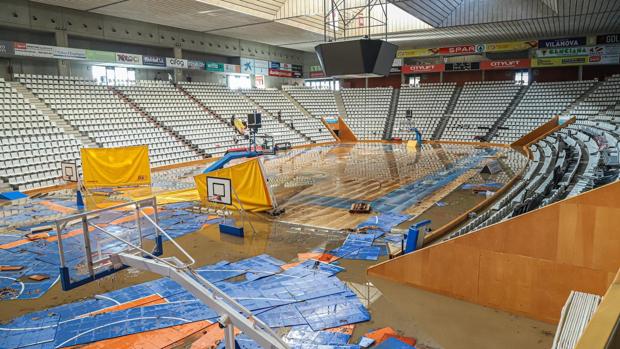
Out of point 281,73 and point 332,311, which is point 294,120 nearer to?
point 281,73

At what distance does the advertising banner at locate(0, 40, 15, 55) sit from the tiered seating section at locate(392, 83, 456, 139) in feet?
80.5

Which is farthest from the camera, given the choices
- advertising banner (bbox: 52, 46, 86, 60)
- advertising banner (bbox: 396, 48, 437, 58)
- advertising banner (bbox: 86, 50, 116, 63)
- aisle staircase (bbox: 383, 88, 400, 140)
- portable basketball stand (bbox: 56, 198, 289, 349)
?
advertising banner (bbox: 396, 48, 437, 58)

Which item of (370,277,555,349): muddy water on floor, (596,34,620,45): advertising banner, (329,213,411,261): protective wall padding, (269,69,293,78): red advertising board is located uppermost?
(596,34,620,45): advertising banner

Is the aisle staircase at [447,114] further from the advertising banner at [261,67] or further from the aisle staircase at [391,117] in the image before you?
the advertising banner at [261,67]

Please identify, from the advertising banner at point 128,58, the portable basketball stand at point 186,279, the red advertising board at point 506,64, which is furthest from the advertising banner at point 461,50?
the portable basketball stand at point 186,279

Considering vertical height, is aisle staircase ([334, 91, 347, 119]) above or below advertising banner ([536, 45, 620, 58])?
below

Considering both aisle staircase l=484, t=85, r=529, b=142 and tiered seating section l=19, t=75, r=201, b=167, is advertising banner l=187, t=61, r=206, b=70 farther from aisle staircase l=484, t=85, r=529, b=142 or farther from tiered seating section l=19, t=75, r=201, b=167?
aisle staircase l=484, t=85, r=529, b=142

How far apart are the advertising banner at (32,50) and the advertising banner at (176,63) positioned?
716 cm

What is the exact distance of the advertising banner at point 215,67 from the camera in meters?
29.7

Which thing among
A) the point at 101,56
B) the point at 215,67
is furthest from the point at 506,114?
the point at 101,56

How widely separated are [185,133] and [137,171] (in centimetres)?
860

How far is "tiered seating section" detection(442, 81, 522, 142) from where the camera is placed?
1186 inches

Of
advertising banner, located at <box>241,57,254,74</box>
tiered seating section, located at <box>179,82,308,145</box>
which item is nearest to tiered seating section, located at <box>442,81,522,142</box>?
tiered seating section, located at <box>179,82,308,145</box>

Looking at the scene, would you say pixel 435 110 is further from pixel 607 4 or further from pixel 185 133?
pixel 185 133
